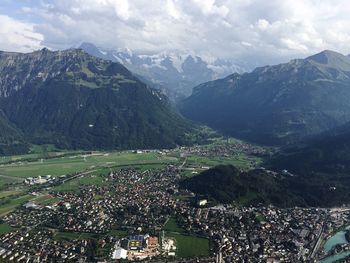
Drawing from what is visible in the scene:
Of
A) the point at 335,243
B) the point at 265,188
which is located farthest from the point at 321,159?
the point at 335,243

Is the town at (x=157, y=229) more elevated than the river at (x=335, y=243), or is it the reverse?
the town at (x=157, y=229)

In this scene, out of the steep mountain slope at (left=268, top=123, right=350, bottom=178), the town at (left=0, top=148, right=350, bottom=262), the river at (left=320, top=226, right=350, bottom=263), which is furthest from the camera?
the steep mountain slope at (left=268, top=123, right=350, bottom=178)

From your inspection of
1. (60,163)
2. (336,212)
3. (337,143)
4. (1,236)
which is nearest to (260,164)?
(337,143)

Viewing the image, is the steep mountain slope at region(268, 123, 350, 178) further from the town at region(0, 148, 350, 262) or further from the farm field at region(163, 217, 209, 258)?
the farm field at region(163, 217, 209, 258)

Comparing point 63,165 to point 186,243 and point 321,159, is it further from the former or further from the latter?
point 186,243

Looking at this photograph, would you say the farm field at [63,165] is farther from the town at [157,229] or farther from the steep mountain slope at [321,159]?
the steep mountain slope at [321,159]

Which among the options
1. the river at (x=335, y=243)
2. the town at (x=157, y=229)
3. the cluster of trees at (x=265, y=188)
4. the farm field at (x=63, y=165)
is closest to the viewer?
the town at (x=157, y=229)

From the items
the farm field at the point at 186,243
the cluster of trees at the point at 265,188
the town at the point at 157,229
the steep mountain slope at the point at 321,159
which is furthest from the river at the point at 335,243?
the steep mountain slope at the point at 321,159

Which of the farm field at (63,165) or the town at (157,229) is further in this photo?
the farm field at (63,165)

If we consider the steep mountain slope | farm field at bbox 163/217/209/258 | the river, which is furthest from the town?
the steep mountain slope
